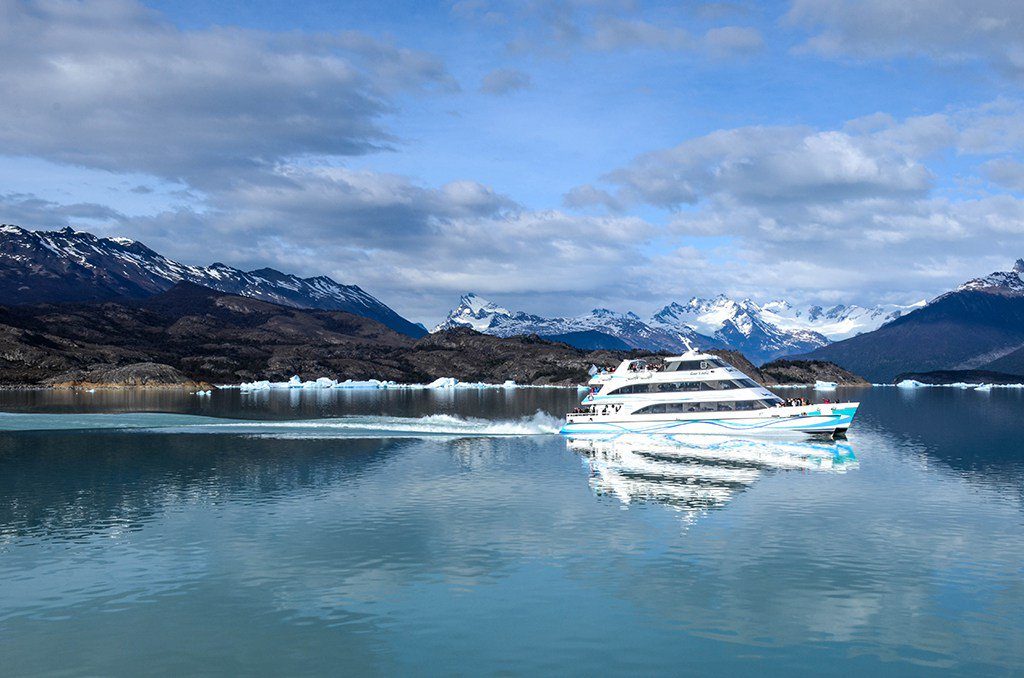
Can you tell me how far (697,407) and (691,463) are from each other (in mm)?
19226

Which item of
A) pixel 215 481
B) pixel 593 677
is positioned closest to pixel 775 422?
pixel 215 481

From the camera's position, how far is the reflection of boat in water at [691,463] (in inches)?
1966

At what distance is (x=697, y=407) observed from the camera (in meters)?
83.2

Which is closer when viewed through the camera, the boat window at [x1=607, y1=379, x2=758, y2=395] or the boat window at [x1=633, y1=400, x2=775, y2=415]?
the boat window at [x1=633, y1=400, x2=775, y2=415]

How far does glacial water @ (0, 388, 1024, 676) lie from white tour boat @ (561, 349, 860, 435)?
52.4 ft

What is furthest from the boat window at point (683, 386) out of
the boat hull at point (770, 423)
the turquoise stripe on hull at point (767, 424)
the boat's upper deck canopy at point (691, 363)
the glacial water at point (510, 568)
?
the glacial water at point (510, 568)

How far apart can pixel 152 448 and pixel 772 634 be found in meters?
68.7

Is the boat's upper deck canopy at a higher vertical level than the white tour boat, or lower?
higher

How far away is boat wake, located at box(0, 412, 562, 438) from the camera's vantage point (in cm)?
9612

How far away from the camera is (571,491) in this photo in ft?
167

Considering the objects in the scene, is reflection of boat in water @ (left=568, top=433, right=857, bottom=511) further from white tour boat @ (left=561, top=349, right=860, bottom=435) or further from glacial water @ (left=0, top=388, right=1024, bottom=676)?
white tour boat @ (left=561, top=349, right=860, bottom=435)

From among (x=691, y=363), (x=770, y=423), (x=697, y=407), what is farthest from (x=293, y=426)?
(x=770, y=423)

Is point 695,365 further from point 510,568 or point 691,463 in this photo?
point 510,568

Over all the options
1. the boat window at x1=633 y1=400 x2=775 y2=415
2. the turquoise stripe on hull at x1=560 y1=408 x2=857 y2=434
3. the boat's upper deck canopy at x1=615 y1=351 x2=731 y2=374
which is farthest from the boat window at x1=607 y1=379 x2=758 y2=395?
the turquoise stripe on hull at x1=560 y1=408 x2=857 y2=434
